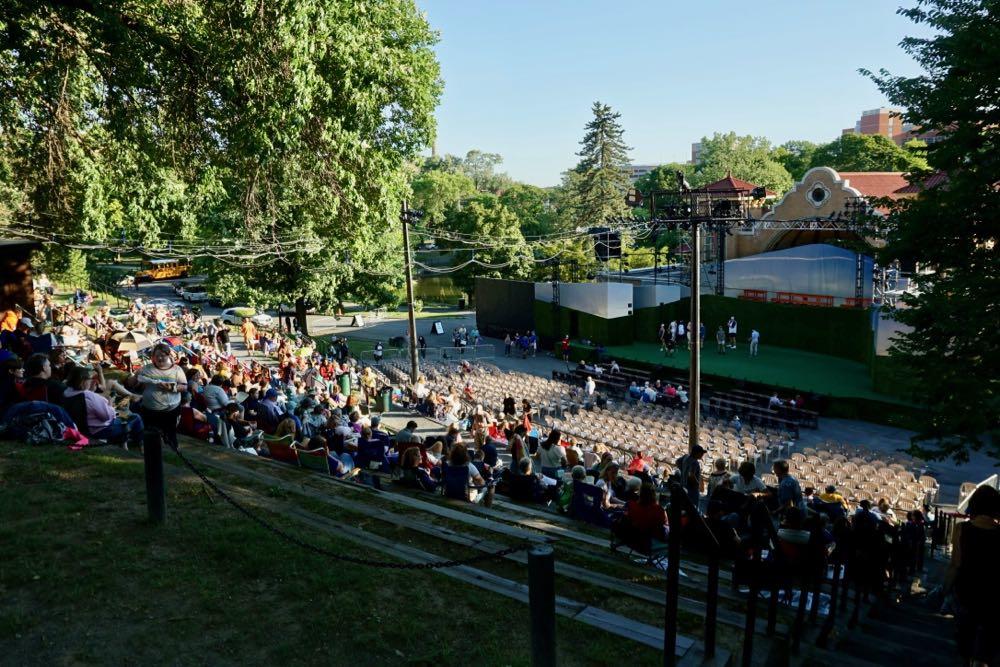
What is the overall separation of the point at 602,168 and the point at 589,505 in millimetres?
64022

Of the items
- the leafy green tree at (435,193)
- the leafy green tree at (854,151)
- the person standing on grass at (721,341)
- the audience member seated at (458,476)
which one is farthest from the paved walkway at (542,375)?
the leafy green tree at (854,151)

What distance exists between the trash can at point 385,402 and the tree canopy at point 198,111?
955 centimetres

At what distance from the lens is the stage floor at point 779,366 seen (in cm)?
2678

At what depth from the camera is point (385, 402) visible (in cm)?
2308

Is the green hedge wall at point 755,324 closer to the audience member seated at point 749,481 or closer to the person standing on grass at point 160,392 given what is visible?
the audience member seated at point 749,481

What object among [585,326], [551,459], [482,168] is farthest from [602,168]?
[482,168]

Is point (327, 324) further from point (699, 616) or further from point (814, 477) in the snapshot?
point (699, 616)

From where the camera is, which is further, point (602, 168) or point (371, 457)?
point (602, 168)

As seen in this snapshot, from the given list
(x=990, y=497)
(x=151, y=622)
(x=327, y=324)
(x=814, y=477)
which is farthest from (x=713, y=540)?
(x=327, y=324)

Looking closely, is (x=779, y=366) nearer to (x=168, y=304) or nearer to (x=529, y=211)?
(x=168, y=304)

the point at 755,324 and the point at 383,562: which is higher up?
the point at 383,562

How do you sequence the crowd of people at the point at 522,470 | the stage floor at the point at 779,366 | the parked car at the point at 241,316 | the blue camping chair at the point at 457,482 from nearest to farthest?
the crowd of people at the point at 522,470, the blue camping chair at the point at 457,482, the stage floor at the point at 779,366, the parked car at the point at 241,316

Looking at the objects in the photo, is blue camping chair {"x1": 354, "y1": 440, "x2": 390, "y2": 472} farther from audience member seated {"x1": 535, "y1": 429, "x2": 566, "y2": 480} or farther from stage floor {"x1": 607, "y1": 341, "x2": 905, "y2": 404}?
stage floor {"x1": 607, "y1": 341, "x2": 905, "y2": 404}

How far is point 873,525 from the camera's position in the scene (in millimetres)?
7625
